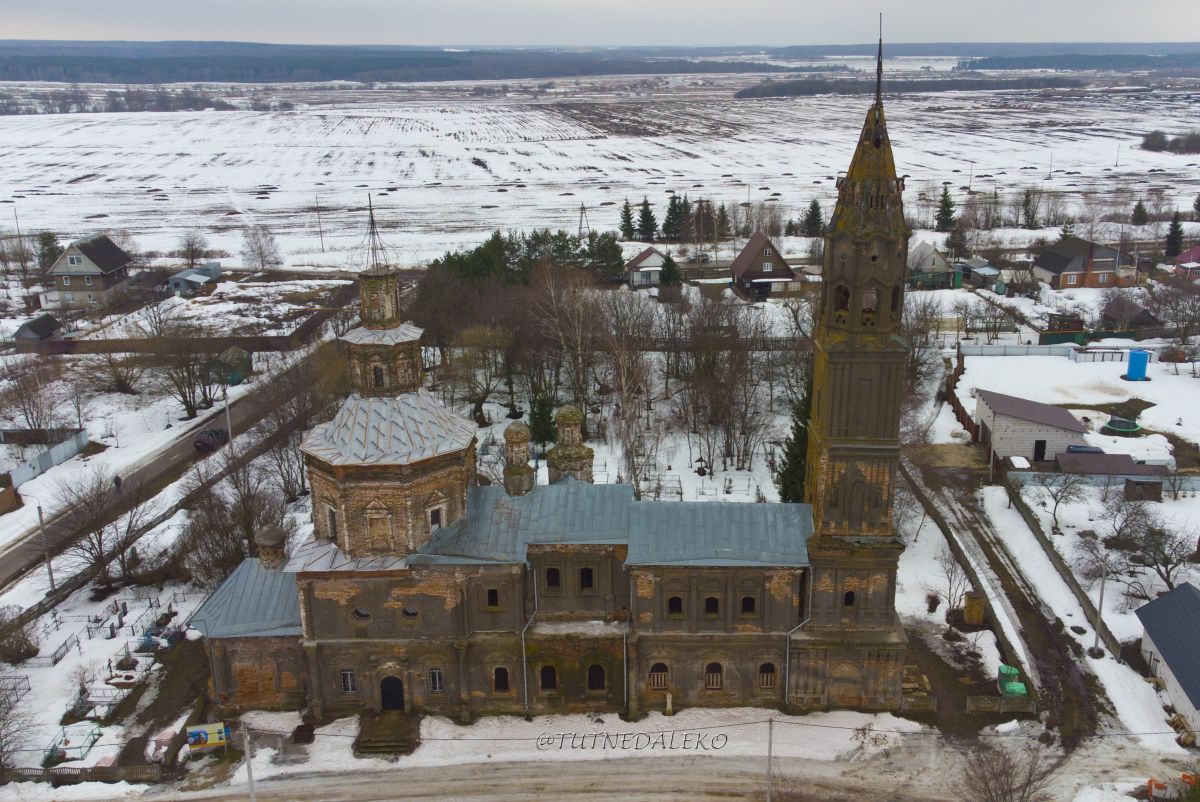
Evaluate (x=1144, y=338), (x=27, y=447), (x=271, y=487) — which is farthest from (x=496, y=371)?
(x=1144, y=338)

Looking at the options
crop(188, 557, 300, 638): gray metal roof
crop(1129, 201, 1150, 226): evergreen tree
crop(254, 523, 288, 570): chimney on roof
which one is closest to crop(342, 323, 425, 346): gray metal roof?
crop(254, 523, 288, 570): chimney on roof

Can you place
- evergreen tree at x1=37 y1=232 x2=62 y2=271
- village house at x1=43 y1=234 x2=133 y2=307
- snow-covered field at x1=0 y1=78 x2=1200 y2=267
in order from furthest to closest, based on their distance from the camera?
snow-covered field at x1=0 y1=78 x2=1200 y2=267 → evergreen tree at x1=37 y1=232 x2=62 y2=271 → village house at x1=43 y1=234 x2=133 y2=307

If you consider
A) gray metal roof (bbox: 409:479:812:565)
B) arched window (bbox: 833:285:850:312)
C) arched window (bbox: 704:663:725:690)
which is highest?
arched window (bbox: 833:285:850:312)

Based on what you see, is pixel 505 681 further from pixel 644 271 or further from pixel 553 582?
pixel 644 271

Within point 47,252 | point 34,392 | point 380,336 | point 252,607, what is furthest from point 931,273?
point 47,252

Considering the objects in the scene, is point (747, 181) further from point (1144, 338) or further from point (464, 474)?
point (464, 474)

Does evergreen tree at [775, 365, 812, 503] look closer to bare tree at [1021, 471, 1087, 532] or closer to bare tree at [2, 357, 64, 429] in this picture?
bare tree at [1021, 471, 1087, 532]
